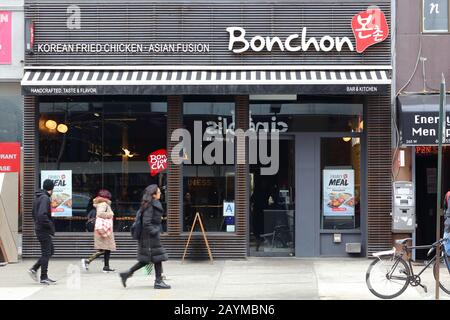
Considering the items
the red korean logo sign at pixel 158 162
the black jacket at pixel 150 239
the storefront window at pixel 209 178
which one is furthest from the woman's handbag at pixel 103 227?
the black jacket at pixel 150 239

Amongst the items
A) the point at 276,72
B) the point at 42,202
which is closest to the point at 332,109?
the point at 276,72

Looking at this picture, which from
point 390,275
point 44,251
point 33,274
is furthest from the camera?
point 33,274

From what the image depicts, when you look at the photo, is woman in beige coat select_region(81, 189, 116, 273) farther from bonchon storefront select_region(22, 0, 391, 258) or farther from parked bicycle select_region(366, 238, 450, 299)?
parked bicycle select_region(366, 238, 450, 299)

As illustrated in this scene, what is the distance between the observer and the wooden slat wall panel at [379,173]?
13.9 m

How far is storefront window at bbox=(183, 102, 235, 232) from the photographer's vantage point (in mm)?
14281

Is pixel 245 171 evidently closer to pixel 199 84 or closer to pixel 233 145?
pixel 233 145

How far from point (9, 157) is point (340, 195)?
7.02 metres

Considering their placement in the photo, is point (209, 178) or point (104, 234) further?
point (209, 178)

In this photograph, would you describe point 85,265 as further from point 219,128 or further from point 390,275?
point 390,275

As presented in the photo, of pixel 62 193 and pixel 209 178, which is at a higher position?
pixel 209 178

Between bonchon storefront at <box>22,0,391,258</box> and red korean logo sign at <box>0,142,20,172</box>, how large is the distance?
421mm

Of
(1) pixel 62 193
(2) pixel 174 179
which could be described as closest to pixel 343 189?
(2) pixel 174 179

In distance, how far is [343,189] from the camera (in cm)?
1434

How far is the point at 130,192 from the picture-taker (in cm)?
1439
